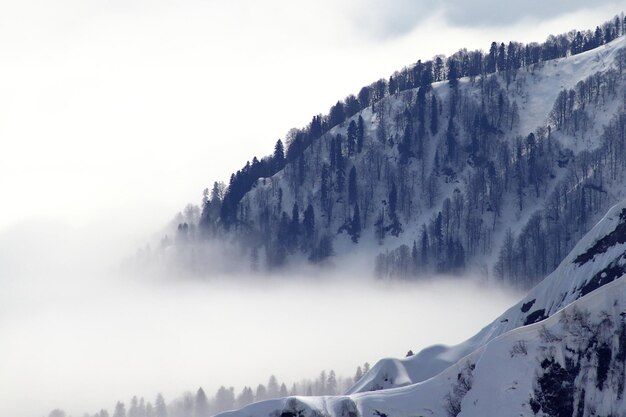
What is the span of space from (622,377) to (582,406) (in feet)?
21.3

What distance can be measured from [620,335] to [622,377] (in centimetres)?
552

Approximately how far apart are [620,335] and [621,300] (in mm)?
4455

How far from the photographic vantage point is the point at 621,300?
19962cm

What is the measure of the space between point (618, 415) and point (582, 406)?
23.2ft

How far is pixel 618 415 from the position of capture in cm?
19250

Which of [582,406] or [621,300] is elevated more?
[621,300]

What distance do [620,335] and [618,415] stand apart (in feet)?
36.3

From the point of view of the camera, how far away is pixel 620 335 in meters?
198

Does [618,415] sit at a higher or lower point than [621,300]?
lower

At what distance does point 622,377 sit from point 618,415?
224 inches

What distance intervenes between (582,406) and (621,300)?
1413 centimetres
